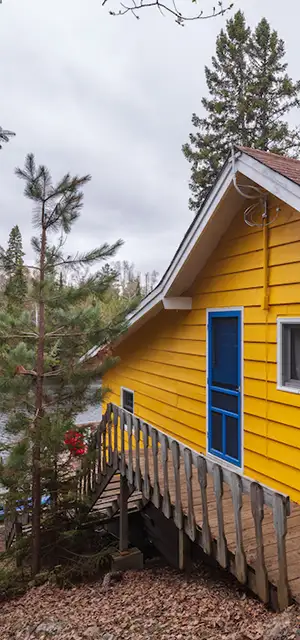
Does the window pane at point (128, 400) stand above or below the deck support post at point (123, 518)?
above

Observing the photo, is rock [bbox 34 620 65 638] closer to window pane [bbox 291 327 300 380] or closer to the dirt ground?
the dirt ground

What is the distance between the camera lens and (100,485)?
22.0 feet

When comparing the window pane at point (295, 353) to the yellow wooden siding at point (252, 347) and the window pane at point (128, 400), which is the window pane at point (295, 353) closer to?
the yellow wooden siding at point (252, 347)

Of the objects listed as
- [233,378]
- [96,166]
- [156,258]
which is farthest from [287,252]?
[156,258]

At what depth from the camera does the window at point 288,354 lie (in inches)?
179

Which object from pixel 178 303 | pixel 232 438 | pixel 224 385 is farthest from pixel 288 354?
pixel 178 303

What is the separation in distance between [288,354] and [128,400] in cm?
520

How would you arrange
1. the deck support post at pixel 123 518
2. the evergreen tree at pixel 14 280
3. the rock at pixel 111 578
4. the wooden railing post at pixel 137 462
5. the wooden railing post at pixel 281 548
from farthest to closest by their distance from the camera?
the deck support post at pixel 123 518 → the evergreen tree at pixel 14 280 → the rock at pixel 111 578 → the wooden railing post at pixel 137 462 → the wooden railing post at pixel 281 548

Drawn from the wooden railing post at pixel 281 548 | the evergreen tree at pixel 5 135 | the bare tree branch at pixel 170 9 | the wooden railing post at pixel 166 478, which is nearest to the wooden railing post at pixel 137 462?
the wooden railing post at pixel 166 478

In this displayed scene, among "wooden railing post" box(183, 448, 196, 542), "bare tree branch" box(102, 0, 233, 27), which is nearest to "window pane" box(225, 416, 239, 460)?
"wooden railing post" box(183, 448, 196, 542)

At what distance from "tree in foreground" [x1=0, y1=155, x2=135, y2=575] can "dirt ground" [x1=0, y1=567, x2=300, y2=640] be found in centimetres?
122

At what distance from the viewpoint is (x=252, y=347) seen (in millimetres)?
5145

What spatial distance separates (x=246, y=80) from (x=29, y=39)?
2226cm

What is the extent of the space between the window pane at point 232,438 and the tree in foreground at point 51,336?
1.92 meters
